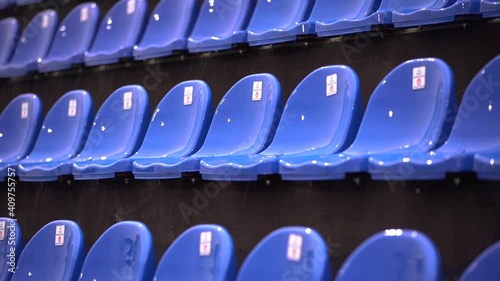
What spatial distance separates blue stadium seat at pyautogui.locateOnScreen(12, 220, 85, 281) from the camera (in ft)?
5.38

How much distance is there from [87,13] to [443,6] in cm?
122

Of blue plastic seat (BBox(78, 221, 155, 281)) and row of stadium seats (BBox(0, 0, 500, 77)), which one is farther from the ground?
row of stadium seats (BBox(0, 0, 500, 77))

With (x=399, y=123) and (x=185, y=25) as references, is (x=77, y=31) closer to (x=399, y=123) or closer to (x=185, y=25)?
(x=185, y=25)

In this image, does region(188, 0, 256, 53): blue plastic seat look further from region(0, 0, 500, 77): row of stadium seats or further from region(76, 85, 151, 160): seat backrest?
region(76, 85, 151, 160): seat backrest

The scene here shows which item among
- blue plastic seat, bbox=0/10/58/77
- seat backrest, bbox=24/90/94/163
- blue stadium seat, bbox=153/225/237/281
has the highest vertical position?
blue plastic seat, bbox=0/10/58/77

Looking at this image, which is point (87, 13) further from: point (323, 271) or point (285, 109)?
point (323, 271)

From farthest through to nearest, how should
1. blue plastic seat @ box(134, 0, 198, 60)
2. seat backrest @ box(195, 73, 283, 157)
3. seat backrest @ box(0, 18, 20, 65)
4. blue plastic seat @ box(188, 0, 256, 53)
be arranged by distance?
seat backrest @ box(0, 18, 20, 65), blue plastic seat @ box(134, 0, 198, 60), blue plastic seat @ box(188, 0, 256, 53), seat backrest @ box(195, 73, 283, 157)

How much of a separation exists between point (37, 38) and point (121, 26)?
37 centimetres

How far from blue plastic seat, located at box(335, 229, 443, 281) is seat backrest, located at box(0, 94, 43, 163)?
135 cm

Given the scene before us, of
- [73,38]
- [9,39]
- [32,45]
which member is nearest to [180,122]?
[73,38]

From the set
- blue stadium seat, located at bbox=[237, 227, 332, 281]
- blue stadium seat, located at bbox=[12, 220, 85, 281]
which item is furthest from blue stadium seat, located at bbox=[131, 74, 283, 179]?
blue stadium seat, located at bbox=[237, 227, 332, 281]

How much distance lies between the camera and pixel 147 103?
2023 mm

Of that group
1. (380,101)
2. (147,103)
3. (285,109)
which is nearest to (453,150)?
(380,101)

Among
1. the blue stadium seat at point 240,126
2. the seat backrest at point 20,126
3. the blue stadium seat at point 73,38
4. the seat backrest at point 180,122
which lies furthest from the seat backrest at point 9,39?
the blue stadium seat at point 240,126
